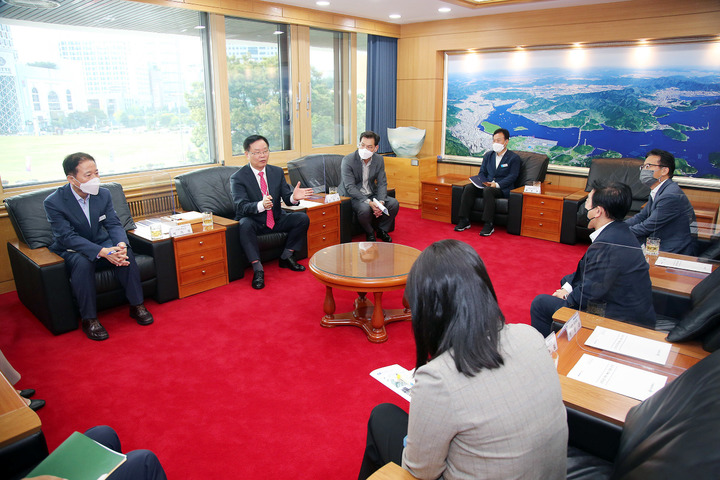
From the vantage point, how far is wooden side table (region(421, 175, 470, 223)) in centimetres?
645

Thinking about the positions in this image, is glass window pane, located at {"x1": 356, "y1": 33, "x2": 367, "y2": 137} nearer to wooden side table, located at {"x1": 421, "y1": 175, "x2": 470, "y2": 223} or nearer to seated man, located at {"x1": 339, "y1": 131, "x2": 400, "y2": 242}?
wooden side table, located at {"x1": 421, "y1": 175, "x2": 470, "y2": 223}

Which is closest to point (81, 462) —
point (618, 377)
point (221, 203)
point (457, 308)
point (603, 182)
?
point (457, 308)

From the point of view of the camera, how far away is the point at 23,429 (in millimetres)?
1550

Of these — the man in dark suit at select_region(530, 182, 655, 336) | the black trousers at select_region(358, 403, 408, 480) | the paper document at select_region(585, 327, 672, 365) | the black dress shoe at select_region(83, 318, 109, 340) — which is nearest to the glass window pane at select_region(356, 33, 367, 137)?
the black dress shoe at select_region(83, 318, 109, 340)

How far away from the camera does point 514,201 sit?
233 inches

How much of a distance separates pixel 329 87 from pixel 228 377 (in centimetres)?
497

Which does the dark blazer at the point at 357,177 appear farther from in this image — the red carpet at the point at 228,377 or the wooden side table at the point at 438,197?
the red carpet at the point at 228,377

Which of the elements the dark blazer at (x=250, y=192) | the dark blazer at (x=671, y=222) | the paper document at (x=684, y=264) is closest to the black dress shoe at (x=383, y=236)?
the dark blazer at (x=250, y=192)

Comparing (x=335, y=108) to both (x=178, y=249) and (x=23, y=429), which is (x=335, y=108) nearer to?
(x=178, y=249)

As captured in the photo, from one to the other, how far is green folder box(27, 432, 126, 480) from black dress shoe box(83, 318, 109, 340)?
6.99 ft

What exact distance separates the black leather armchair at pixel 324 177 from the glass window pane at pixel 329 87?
3.13 ft

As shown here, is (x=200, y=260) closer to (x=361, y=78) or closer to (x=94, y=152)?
(x=94, y=152)

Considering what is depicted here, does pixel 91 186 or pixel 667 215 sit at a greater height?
pixel 91 186

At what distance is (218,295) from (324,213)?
1.50m
